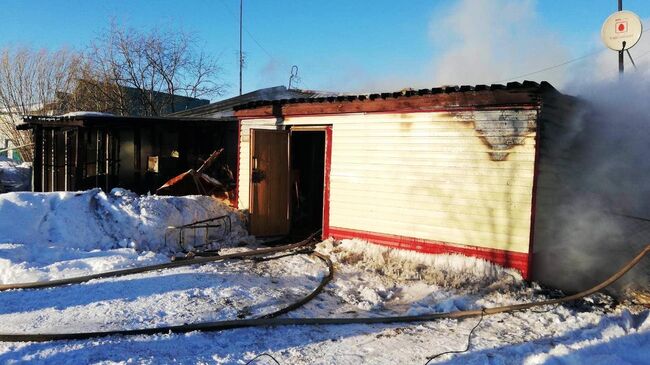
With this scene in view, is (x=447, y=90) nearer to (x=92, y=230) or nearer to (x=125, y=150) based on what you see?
(x=92, y=230)

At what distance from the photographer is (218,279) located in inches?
286

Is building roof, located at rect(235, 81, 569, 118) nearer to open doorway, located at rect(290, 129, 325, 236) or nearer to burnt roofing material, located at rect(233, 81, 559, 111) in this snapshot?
burnt roofing material, located at rect(233, 81, 559, 111)

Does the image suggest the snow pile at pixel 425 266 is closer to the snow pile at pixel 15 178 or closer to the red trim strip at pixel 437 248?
the red trim strip at pixel 437 248

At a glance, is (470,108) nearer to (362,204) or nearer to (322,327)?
(362,204)

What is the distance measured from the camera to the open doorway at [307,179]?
12945 millimetres

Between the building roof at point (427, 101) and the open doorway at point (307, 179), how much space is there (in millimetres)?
2305

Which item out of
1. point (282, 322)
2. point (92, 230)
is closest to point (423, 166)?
point (282, 322)

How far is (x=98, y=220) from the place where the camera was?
9977 mm

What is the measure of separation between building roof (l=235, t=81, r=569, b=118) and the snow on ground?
2787mm

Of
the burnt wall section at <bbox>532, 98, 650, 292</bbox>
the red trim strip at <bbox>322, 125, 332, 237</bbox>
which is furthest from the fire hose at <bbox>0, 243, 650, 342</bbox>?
the red trim strip at <bbox>322, 125, 332, 237</bbox>

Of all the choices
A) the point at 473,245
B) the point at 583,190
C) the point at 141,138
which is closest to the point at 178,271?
the point at 473,245

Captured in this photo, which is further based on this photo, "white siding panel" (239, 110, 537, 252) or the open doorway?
the open doorway

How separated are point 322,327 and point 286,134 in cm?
625

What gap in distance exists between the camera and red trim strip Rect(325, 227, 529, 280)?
25.1ft
